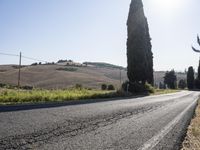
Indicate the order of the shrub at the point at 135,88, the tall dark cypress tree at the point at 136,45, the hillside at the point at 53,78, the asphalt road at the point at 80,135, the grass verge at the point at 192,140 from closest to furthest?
1. the asphalt road at the point at 80,135
2. the grass verge at the point at 192,140
3. the shrub at the point at 135,88
4. the tall dark cypress tree at the point at 136,45
5. the hillside at the point at 53,78

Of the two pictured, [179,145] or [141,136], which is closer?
[179,145]

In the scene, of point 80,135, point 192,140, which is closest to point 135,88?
point 192,140

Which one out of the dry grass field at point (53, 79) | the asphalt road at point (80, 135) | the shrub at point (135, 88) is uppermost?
the dry grass field at point (53, 79)

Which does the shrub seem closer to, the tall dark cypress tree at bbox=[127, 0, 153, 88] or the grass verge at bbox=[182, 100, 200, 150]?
the tall dark cypress tree at bbox=[127, 0, 153, 88]

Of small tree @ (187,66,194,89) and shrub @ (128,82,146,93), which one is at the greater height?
small tree @ (187,66,194,89)

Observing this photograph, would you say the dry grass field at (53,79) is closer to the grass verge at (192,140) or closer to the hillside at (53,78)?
the hillside at (53,78)

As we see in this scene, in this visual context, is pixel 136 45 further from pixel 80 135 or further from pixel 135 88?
pixel 80 135

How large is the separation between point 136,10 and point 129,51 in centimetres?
569

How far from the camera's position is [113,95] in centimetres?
3359

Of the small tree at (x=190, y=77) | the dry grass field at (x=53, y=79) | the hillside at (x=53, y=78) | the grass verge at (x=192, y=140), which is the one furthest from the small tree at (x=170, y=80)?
the grass verge at (x=192, y=140)

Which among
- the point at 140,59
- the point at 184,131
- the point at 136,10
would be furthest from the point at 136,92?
the point at 184,131

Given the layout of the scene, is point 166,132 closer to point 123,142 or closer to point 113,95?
point 123,142

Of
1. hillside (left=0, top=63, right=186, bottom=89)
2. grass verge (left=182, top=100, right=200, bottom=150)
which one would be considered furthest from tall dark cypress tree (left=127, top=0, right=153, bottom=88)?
grass verge (left=182, top=100, right=200, bottom=150)

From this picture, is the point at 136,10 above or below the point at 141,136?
above
